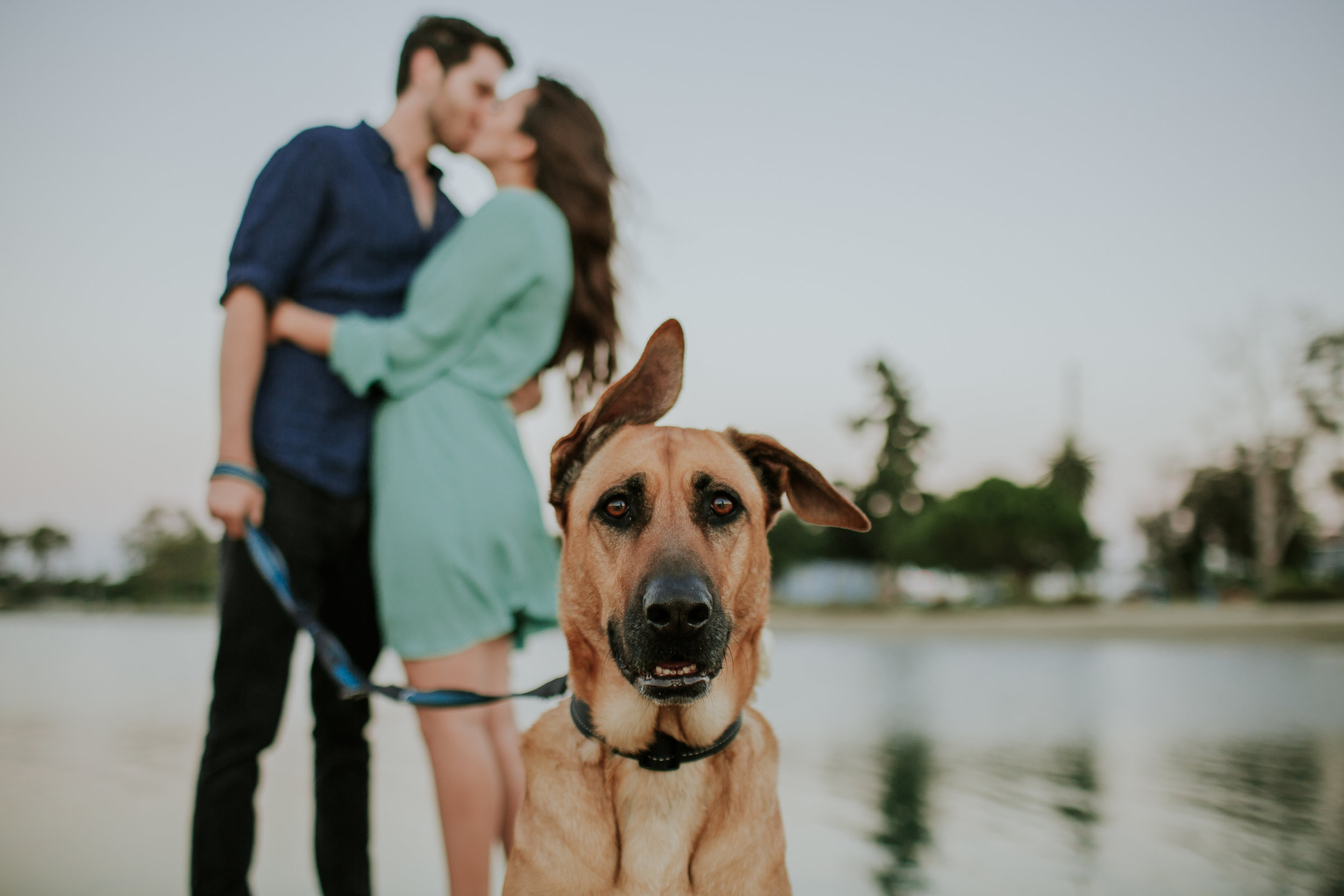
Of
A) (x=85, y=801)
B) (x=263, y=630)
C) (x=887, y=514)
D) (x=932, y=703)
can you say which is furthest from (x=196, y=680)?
(x=887, y=514)

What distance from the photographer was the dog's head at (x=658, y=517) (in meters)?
1.98

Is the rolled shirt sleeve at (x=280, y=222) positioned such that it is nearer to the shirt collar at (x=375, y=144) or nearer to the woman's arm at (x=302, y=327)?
the woman's arm at (x=302, y=327)

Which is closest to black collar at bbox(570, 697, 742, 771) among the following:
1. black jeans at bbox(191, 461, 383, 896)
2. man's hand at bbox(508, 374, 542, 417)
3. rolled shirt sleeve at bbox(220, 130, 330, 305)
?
black jeans at bbox(191, 461, 383, 896)

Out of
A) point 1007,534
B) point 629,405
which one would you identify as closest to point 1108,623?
point 1007,534

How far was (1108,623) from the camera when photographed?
961 inches

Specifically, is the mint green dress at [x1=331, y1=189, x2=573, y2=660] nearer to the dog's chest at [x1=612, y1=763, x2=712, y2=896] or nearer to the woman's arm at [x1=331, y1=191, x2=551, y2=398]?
the woman's arm at [x1=331, y1=191, x2=551, y2=398]

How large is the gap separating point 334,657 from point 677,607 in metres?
1.05

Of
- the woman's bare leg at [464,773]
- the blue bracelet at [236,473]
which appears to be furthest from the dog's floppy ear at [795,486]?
the blue bracelet at [236,473]

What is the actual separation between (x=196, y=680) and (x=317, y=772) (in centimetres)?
1090

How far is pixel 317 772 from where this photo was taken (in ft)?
8.39

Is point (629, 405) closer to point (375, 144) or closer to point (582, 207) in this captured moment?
point (582, 207)

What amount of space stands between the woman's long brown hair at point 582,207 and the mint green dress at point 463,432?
13cm

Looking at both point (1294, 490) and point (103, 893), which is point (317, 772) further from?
point (1294, 490)

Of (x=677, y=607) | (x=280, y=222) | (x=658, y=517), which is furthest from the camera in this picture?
(x=280, y=222)
